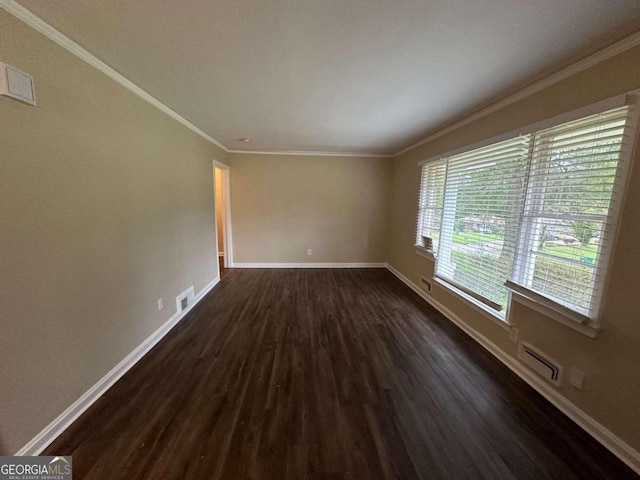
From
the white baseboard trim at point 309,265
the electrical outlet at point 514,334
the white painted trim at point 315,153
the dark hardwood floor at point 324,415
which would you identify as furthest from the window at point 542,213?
the white baseboard trim at point 309,265

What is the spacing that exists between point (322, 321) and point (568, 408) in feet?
7.00

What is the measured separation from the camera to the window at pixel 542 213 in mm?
1550

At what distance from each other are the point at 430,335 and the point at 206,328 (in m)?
2.51

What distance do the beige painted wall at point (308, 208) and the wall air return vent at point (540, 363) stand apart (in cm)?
354

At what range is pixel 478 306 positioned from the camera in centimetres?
261

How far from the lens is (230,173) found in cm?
505

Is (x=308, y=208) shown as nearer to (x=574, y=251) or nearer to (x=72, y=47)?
(x=72, y=47)

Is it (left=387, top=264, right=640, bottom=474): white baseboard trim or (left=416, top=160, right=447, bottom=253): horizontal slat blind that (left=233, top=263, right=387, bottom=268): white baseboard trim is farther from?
(left=387, top=264, right=640, bottom=474): white baseboard trim

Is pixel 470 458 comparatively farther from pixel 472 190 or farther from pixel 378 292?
pixel 378 292

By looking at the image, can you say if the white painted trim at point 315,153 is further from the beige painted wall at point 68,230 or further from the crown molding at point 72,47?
the beige painted wall at point 68,230

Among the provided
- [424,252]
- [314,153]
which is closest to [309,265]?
[314,153]

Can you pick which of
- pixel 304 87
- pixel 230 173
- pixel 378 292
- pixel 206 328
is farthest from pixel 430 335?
pixel 230 173

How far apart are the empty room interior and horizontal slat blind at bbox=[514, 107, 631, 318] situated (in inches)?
0.5

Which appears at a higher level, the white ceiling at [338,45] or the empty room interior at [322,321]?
the white ceiling at [338,45]
